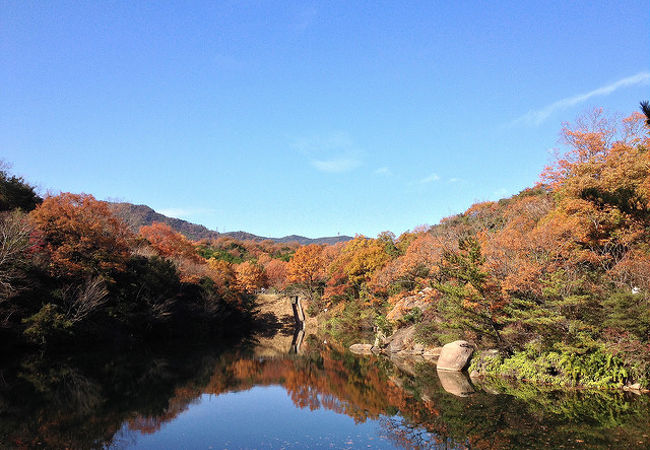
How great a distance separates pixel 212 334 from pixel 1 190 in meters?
24.4

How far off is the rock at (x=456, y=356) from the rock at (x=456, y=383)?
0.58 meters

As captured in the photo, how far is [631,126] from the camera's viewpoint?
938 inches

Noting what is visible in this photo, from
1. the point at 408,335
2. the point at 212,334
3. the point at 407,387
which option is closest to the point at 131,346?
the point at 212,334

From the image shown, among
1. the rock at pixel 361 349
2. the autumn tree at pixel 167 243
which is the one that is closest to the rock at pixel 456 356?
the rock at pixel 361 349

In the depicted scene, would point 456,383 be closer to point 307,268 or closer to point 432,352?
point 432,352

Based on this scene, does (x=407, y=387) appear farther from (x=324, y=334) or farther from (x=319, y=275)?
(x=319, y=275)

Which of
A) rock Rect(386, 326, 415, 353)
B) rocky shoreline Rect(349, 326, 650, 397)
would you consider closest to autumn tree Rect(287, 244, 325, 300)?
rocky shoreline Rect(349, 326, 650, 397)

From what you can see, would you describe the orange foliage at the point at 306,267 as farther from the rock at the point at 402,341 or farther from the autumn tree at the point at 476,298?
the autumn tree at the point at 476,298

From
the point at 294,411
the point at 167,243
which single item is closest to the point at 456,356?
the point at 294,411

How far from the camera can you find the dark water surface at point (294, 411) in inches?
470

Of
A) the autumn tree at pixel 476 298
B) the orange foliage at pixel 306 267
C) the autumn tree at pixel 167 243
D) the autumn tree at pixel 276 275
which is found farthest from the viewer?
the autumn tree at pixel 276 275

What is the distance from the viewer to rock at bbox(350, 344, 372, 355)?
3347 cm

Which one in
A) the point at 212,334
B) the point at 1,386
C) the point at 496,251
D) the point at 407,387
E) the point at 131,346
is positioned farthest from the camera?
the point at 212,334

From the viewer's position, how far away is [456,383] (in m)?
19.7
